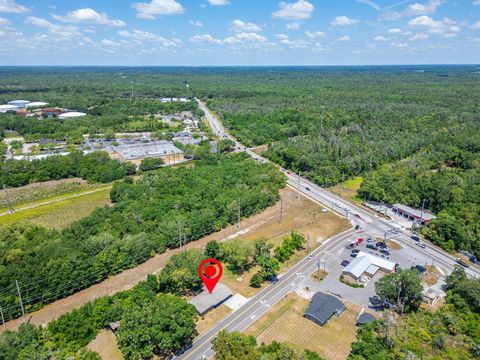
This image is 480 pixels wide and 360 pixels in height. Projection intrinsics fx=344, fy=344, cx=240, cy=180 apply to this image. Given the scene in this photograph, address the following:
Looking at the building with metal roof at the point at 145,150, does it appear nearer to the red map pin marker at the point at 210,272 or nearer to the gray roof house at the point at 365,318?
the red map pin marker at the point at 210,272

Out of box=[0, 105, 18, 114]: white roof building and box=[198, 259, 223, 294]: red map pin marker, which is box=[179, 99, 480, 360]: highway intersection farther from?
box=[0, 105, 18, 114]: white roof building

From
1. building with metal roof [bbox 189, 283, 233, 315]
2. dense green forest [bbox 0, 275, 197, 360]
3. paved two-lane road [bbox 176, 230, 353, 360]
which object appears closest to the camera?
dense green forest [bbox 0, 275, 197, 360]

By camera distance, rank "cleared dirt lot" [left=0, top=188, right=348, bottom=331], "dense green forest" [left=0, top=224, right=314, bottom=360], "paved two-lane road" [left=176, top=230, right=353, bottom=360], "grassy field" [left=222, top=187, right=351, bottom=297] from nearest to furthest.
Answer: "dense green forest" [left=0, top=224, right=314, bottom=360] < "paved two-lane road" [left=176, top=230, right=353, bottom=360] < "cleared dirt lot" [left=0, top=188, right=348, bottom=331] < "grassy field" [left=222, top=187, right=351, bottom=297]

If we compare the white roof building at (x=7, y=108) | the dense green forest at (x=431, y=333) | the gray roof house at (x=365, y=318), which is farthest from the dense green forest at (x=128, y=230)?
the white roof building at (x=7, y=108)

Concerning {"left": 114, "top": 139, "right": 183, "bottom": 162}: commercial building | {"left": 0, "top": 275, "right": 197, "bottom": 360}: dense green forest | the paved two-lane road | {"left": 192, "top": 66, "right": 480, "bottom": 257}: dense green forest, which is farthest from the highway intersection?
{"left": 114, "top": 139, "right": 183, "bottom": 162}: commercial building

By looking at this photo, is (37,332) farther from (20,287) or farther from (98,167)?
(98,167)
